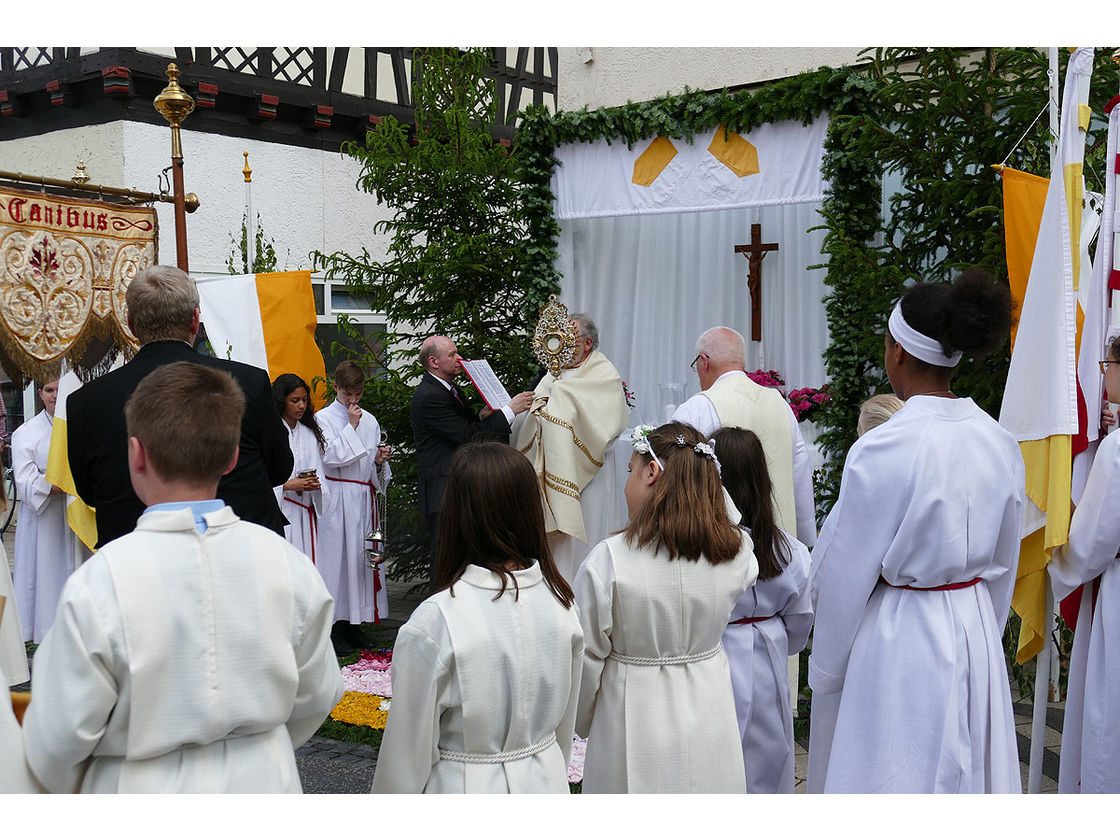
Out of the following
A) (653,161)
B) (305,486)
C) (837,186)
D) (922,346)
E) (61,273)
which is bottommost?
(305,486)

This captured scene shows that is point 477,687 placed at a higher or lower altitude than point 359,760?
higher

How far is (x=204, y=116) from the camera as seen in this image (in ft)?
42.9

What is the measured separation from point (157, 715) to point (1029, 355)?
10.00ft

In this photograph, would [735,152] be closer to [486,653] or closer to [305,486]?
[305,486]

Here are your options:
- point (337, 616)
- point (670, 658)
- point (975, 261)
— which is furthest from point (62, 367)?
point (975, 261)

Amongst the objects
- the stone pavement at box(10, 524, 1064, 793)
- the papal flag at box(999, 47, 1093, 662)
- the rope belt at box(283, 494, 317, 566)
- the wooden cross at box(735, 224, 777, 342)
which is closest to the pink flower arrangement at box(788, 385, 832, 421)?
the wooden cross at box(735, 224, 777, 342)

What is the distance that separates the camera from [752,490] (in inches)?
141

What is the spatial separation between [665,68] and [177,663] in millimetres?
8696

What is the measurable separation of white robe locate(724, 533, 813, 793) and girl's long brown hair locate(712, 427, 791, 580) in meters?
0.10

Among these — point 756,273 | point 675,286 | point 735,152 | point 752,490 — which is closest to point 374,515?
point 675,286

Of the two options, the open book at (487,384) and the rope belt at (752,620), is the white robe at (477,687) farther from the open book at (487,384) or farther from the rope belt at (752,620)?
the open book at (487,384)

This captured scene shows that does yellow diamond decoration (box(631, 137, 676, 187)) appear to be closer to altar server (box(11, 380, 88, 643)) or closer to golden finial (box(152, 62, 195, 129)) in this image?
golden finial (box(152, 62, 195, 129))

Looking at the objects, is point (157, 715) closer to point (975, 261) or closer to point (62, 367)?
point (62, 367)

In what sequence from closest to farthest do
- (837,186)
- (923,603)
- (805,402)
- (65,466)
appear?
(923,603) < (65,466) < (837,186) < (805,402)
